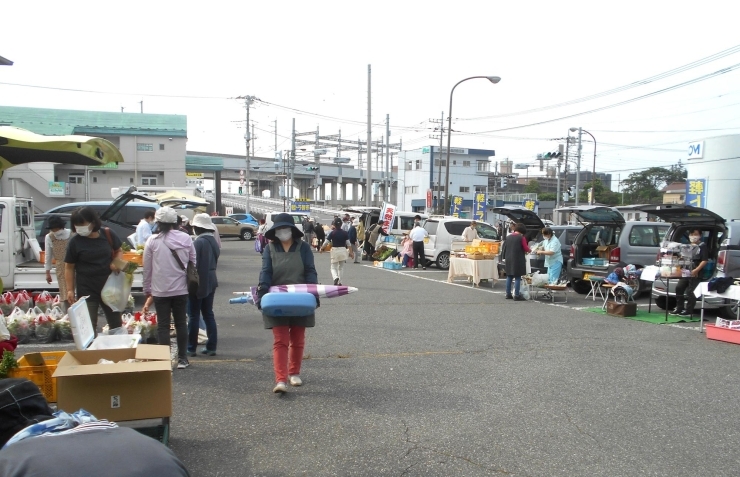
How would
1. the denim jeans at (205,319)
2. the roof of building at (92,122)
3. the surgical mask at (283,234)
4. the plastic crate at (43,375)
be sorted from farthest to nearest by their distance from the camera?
the roof of building at (92,122) < the denim jeans at (205,319) < the surgical mask at (283,234) < the plastic crate at (43,375)

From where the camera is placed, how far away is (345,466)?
404 centimetres

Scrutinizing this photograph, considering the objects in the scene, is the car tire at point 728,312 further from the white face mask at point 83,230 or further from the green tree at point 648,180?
the green tree at point 648,180

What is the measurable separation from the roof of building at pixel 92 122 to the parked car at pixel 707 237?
40581 millimetres

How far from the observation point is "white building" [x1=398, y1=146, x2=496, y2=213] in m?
69.7

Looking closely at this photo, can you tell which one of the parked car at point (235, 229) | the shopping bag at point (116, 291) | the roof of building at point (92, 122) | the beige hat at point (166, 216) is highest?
the roof of building at point (92, 122)

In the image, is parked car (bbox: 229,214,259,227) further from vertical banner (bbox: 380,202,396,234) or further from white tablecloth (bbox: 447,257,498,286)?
white tablecloth (bbox: 447,257,498,286)

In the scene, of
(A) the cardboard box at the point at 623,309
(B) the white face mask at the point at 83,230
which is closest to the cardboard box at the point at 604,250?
(A) the cardboard box at the point at 623,309

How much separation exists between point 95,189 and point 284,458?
45499mm

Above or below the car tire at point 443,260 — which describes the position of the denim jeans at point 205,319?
above

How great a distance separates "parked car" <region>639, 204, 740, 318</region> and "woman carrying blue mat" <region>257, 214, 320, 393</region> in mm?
7387

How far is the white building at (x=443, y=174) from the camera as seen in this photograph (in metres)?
69.7

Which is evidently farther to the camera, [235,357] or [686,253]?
[686,253]

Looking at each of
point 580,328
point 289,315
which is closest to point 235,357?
point 289,315

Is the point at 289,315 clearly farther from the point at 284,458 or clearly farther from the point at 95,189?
the point at 95,189
